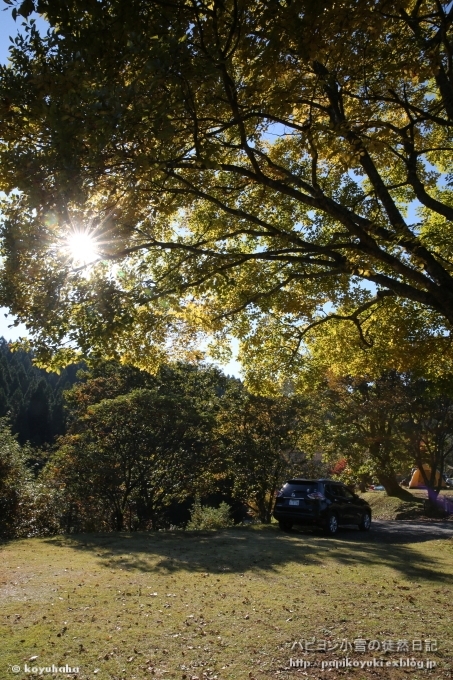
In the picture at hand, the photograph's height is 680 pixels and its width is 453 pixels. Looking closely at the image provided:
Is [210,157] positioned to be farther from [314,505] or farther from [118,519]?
[118,519]

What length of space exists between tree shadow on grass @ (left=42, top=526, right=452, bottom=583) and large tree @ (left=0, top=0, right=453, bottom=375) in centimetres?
409

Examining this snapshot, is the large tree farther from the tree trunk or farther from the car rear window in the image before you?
the tree trunk

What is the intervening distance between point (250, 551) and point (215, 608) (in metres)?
4.61

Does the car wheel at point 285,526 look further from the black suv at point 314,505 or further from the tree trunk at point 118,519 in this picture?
the tree trunk at point 118,519

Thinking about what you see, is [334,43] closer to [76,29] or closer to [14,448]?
[76,29]

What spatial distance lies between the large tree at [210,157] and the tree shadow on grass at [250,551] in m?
4.09

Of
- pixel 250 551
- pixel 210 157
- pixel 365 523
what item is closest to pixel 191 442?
pixel 365 523

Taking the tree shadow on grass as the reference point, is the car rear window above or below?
above

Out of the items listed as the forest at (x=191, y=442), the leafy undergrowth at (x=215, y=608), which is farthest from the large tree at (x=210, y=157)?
the forest at (x=191, y=442)

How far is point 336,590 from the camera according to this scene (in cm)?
711

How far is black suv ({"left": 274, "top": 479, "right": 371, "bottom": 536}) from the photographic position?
13.7 metres

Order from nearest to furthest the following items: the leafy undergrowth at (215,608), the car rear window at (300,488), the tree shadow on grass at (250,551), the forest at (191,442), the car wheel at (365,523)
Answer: the leafy undergrowth at (215,608)
the tree shadow on grass at (250,551)
the car rear window at (300,488)
the car wheel at (365,523)
the forest at (191,442)

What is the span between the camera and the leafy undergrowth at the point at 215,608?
4.48m

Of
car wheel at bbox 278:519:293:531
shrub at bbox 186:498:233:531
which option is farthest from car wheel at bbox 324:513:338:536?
shrub at bbox 186:498:233:531
